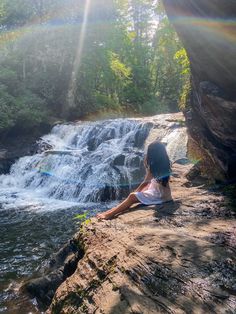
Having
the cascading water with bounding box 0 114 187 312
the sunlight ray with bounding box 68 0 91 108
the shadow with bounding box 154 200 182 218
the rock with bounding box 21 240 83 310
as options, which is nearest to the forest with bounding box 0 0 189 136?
the sunlight ray with bounding box 68 0 91 108

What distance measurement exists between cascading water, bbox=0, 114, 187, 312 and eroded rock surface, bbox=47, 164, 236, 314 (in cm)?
345

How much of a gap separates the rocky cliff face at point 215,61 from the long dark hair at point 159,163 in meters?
1.93

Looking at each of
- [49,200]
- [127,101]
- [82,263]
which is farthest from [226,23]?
[127,101]

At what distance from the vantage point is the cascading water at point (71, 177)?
384 inches

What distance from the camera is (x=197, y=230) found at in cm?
460

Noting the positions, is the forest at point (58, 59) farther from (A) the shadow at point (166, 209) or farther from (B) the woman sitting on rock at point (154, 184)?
(A) the shadow at point (166, 209)

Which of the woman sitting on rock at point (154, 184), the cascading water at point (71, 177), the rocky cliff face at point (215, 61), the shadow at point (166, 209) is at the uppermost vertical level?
the rocky cliff face at point (215, 61)

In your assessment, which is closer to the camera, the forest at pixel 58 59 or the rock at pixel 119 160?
the rock at pixel 119 160

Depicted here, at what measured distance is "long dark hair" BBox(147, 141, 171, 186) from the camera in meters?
5.75

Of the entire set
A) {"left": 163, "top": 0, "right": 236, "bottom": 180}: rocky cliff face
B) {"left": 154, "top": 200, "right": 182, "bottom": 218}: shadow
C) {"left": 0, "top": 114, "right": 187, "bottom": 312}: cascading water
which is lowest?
{"left": 0, "top": 114, "right": 187, "bottom": 312}: cascading water

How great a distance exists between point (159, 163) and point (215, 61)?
2.38 meters

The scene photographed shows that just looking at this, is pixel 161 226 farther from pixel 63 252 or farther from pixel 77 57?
pixel 77 57

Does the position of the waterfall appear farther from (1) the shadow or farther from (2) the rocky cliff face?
(1) the shadow

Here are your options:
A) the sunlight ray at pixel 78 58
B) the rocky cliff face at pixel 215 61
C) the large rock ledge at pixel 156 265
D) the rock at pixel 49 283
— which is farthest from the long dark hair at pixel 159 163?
the sunlight ray at pixel 78 58
